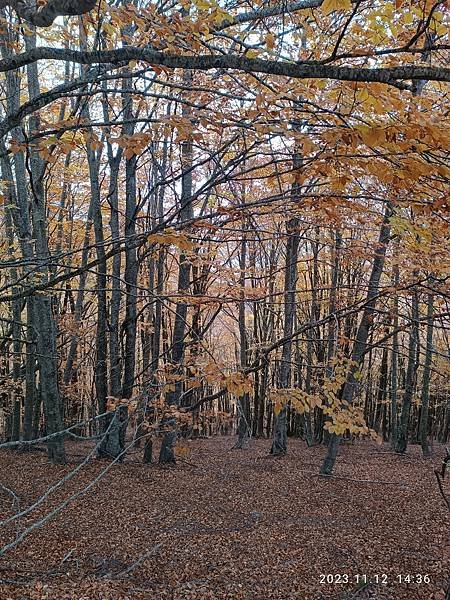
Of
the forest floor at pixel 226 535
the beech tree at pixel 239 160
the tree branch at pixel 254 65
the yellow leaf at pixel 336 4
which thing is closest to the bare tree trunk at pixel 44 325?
the beech tree at pixel 239 160

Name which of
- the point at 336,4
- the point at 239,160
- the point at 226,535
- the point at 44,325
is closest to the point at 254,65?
the point at 336,4

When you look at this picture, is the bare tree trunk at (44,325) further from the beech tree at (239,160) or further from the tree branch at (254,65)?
the tree branch at (254,65)

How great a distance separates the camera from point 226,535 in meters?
5.91

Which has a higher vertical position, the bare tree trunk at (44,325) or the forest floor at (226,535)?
the bare tree trunk at (44,325)

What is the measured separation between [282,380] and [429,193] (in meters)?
8.20

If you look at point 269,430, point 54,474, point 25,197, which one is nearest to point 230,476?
point 54,474

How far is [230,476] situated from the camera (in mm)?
9203

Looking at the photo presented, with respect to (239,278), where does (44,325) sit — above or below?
below

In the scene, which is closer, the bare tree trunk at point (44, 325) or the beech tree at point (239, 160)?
the beech tree at point (239, 160)

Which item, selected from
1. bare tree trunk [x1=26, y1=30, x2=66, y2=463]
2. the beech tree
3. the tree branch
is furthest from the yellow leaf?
bare tree trunk [x1=26, y1=30, x2=66, y2=463]

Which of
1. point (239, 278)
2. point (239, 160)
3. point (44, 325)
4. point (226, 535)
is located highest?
point (239, 160)

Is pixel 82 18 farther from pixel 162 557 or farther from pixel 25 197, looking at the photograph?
pixel 25 197

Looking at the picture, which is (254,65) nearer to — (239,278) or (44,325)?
(239,278)

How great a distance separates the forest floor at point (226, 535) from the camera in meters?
4.34
